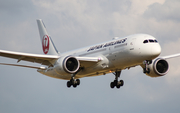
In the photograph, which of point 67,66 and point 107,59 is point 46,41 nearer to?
point 67,66

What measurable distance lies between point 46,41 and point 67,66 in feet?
52.1

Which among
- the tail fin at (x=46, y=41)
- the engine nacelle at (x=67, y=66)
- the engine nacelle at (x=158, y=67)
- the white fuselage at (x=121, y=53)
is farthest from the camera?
the tail fin at (x=46, y=41)

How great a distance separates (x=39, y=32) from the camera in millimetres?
64625

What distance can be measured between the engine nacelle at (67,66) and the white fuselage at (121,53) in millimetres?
2489

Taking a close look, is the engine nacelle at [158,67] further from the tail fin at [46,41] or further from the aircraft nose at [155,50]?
the tail fin at [46,41]

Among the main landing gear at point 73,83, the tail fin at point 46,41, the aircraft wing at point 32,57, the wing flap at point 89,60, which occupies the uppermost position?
the tail fin at point 46,41

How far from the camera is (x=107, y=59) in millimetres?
47375

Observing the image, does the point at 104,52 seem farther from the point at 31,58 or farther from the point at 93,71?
the point at 31,58

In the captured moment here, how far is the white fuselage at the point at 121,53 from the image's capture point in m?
44.4

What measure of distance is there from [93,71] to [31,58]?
Answer: 8.04 metres

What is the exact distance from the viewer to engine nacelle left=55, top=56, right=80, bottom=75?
46.2m

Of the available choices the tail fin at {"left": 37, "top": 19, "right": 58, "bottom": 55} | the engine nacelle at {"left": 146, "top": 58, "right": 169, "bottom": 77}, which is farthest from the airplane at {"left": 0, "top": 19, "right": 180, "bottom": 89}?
the tail fin at {"left": 37, "top": 19, "right": 58, "bottom": 55}

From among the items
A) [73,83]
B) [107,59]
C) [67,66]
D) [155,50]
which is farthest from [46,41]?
[155,50]

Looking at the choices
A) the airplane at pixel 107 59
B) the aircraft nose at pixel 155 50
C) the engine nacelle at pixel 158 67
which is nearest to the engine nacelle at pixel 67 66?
the airplane at pixel 107 59
